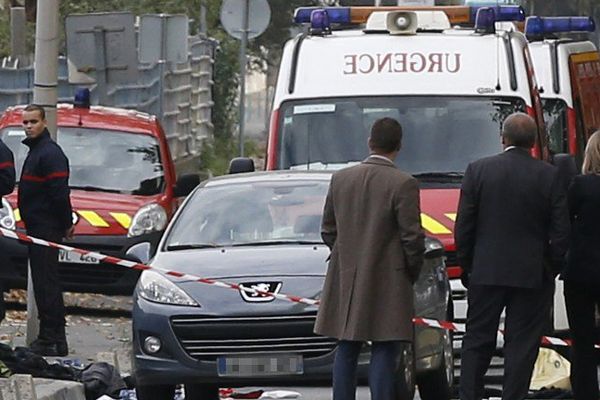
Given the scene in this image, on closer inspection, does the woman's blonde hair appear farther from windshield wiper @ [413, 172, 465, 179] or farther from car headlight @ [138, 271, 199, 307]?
windshield wiper @ [413, 172, 465, 179]

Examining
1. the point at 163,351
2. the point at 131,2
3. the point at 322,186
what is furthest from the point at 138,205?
the point at 131,2

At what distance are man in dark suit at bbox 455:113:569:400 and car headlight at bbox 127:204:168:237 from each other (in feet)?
23.8

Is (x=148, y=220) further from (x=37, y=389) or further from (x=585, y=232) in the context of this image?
(x=585, y=232)

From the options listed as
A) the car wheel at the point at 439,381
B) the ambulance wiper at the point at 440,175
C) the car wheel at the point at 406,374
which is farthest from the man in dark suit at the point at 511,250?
the ambulance wiper at the point at 440,175

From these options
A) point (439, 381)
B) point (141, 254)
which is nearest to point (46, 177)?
point (141, 254)

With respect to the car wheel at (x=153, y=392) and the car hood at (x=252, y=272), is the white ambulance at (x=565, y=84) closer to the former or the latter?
the car hood at (x=252, y=272)

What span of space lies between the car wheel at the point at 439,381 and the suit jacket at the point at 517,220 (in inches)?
54.2

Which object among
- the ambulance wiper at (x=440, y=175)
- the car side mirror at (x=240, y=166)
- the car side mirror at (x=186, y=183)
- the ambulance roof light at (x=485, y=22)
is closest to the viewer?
the ambulance wiper at (x=440, y=175)

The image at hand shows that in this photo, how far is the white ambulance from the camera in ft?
53.1

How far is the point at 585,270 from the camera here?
1088cm

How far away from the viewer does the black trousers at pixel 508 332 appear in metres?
10.4

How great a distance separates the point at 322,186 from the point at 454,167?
7.19 feet

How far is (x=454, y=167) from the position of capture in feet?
46.2

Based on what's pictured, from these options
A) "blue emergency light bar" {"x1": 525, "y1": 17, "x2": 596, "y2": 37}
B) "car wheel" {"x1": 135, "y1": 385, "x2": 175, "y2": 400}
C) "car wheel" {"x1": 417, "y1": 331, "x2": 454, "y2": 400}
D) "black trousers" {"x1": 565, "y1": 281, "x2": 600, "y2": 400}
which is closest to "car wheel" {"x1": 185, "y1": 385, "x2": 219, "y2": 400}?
"car wheel" {"x1": 135, "y1": 385, "x2": 175, "y2": 400}
